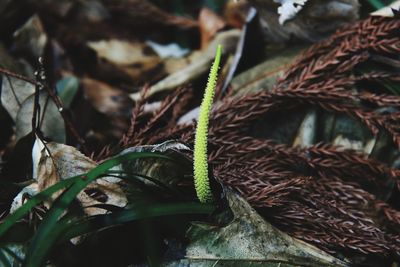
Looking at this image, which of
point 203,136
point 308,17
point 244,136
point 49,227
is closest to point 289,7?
point 308,17

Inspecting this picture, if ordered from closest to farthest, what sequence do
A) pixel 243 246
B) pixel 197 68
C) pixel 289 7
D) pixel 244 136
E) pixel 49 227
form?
pixel 49 227
pixel 243 246
pixel 244 136
pixel 289 7
pixel 197 68

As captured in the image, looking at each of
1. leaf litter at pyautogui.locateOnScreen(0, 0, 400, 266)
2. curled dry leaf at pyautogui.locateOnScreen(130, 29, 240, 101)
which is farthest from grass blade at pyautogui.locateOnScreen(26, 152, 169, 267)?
curled dry leaf at pyautogui.locateOnScreen(130, 29, 240, 101)

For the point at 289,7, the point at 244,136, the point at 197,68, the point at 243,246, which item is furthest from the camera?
A: the point at 197,68

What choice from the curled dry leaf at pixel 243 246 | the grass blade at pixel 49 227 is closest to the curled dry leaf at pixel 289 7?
the curled dry leaf at pixel 243 246

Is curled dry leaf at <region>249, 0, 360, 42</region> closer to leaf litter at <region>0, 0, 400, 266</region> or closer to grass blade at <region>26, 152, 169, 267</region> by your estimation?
leaf litter at <region>0, 0, 400, 266</region>

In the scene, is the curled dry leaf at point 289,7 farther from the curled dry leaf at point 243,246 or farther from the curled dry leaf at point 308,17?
the curled dry leaf at point 243,246

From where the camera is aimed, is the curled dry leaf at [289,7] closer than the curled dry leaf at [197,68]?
Yes

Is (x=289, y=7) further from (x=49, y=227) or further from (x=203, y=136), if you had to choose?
(x=49, y=227)

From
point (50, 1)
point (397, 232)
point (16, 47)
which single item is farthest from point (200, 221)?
point (50, 1)
